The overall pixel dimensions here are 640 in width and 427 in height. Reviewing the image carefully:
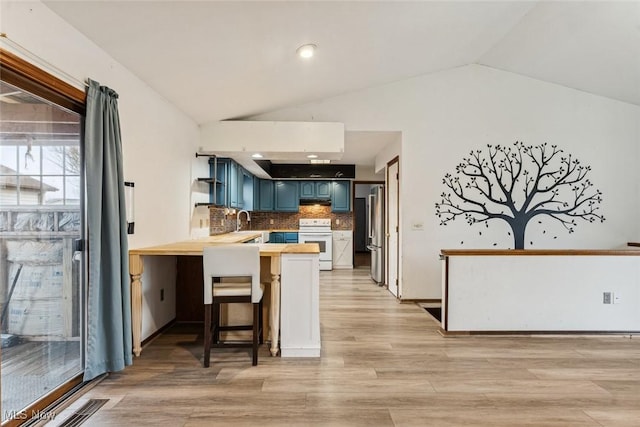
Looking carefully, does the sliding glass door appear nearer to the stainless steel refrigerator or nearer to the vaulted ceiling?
the vaulted ceiling

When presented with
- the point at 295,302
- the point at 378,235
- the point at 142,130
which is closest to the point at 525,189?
the point at 378,235

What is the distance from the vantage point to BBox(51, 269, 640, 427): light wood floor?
1950 mm

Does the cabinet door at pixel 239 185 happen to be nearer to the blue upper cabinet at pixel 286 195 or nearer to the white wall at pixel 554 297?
the blue upper cabinet at pixel 286 195

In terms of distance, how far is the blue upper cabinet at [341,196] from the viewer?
7457 mm

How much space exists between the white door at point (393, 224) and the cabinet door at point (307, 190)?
7.61 feet

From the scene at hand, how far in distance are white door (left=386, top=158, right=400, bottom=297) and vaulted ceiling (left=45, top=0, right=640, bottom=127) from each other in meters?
1.43

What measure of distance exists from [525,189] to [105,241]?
16.0 ft

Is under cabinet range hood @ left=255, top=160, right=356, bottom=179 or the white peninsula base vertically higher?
under cabinet range hood @ left=255, top=160, right=356, bottom=179

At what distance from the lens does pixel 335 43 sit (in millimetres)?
2986

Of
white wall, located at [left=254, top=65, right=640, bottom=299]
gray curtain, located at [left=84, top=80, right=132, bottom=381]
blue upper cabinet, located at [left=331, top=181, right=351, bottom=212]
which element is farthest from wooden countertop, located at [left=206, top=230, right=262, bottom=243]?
blue upper cabinet, located at [left=331, top=181, right=351, bottom=212]

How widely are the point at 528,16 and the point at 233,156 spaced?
373 cm

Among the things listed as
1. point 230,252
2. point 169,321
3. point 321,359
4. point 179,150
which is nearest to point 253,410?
point 321,359

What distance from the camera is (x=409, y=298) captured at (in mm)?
4539

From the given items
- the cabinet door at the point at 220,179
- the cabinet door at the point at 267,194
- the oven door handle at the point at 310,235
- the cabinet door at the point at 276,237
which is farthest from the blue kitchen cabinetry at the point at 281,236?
the cabinet door at the point at 220,179
